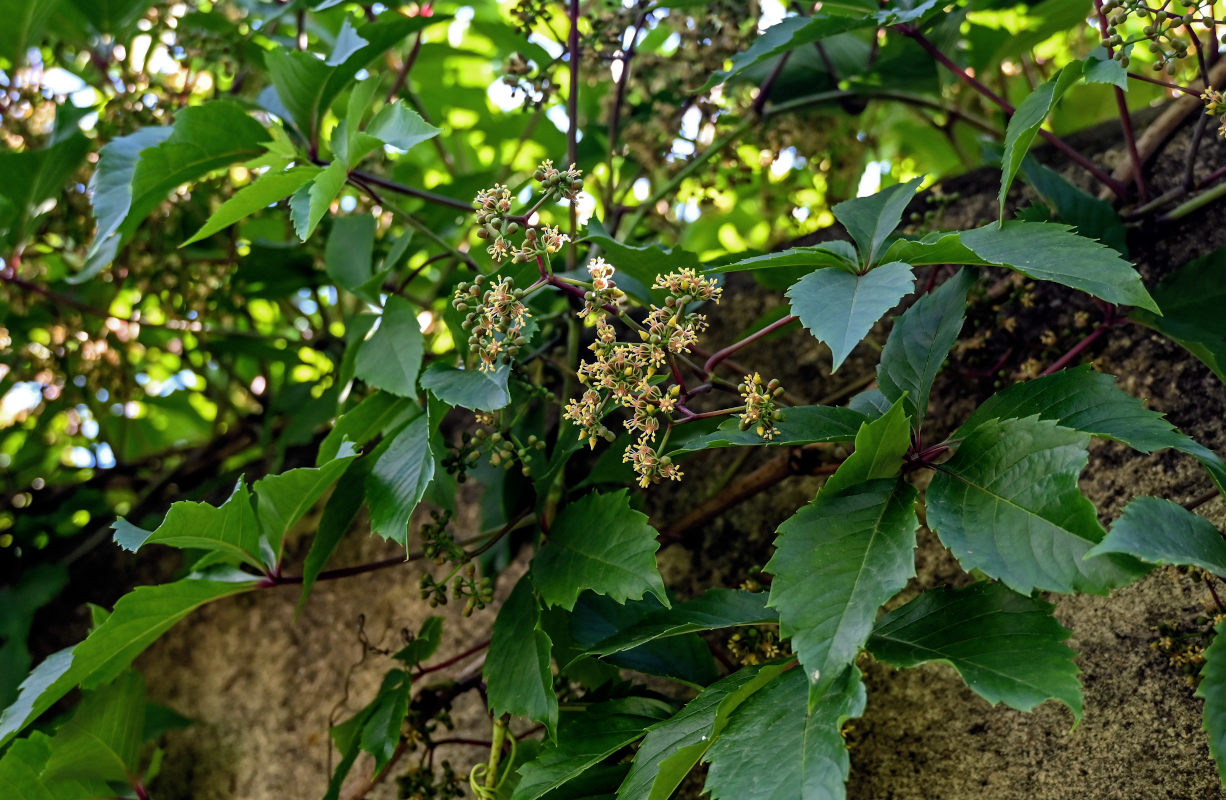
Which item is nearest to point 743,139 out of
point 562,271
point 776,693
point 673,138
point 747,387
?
point 673,138

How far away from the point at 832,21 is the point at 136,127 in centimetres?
113

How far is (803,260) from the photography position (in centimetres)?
83

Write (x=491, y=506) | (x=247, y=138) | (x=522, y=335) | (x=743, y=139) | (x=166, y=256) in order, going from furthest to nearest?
(x=166, y=256) → (x=743, y=139) → (x=491, y=506) → (x=247, y=138) → (x=522, y=335)

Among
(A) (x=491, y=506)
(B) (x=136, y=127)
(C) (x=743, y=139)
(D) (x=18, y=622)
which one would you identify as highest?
(B) (x=136, y=127)

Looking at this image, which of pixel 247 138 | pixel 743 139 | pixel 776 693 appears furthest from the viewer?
pixel 743 139

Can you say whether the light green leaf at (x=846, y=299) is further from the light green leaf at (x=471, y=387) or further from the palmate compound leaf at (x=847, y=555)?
the light green leaf at (x=471, y=387)

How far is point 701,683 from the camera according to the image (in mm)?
985

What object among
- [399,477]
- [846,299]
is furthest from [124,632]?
[846,299]

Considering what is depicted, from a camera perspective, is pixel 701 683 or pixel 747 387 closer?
pixel 747 387

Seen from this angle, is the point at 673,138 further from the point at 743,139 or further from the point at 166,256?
the point at 166,256

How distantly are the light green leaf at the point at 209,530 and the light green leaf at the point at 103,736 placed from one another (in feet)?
1.01

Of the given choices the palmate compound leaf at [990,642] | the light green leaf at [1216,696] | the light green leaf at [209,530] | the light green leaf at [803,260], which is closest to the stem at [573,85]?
the light green leaf at [803,260]

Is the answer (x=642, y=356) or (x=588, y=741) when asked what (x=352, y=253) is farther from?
(x=588, y=741)

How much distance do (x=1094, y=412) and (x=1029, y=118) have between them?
10.3 inches
